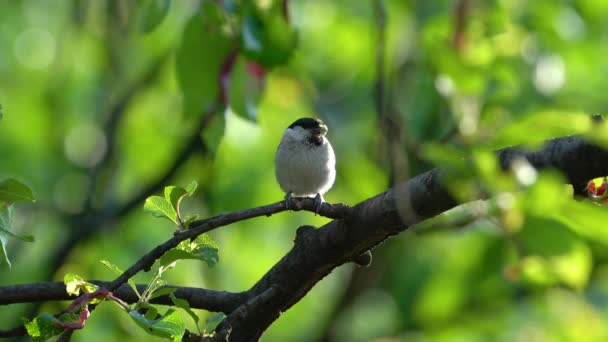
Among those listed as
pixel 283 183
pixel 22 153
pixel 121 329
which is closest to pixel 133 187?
pixel 22 153

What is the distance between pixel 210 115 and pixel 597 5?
14.0ft

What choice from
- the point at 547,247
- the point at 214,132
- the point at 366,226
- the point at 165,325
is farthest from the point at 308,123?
the point at 165,325

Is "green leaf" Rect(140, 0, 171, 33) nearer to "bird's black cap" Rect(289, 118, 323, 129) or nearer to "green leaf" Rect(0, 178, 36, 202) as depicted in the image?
"green leaf" Rect(0, 178, 36, 202)

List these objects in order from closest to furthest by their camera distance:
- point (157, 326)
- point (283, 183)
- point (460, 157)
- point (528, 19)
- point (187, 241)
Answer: point (157, 326), point (460, 157), point (187, 241), point (283, 183), point (528, 19)

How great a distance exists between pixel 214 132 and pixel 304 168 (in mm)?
1758

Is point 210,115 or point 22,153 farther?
point 22,153

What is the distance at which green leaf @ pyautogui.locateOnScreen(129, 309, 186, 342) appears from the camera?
1.81 metres

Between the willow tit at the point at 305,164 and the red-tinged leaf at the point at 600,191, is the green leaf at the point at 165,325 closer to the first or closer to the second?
the red-tinged leaf at the point at 600,191

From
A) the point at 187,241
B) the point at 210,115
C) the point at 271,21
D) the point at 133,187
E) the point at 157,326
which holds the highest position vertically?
the point at 133,187

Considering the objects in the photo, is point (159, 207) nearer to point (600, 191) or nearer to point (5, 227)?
point (5, 227)

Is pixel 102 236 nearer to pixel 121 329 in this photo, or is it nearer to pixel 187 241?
pixel 121 329

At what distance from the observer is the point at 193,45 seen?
270 centimetres

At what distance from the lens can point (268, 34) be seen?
2.63 metres

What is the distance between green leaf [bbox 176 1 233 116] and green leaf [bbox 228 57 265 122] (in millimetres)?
121
